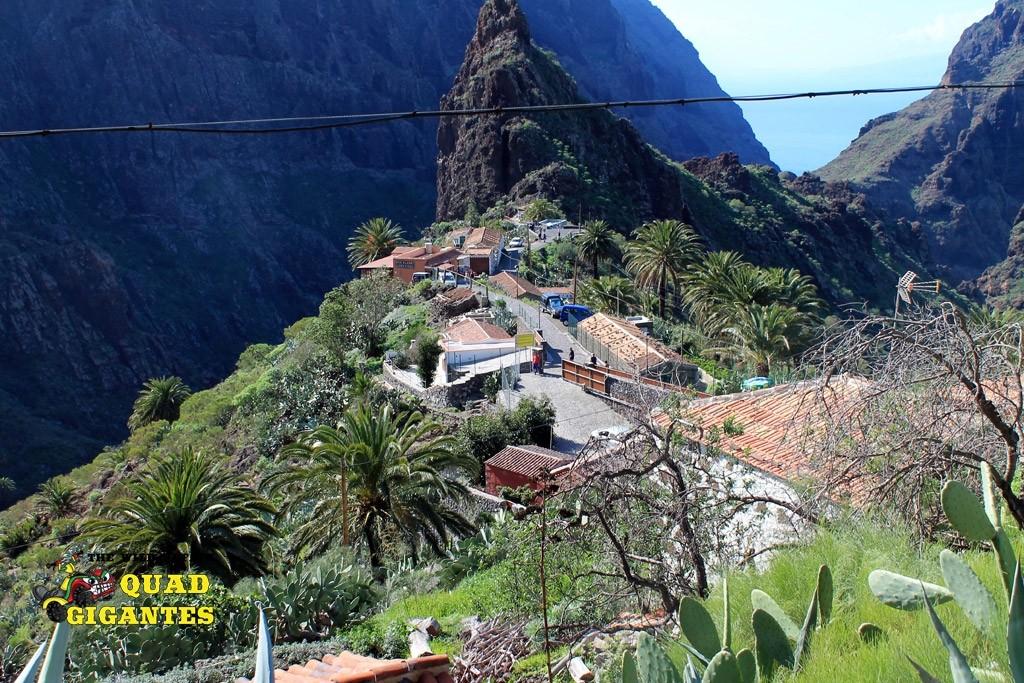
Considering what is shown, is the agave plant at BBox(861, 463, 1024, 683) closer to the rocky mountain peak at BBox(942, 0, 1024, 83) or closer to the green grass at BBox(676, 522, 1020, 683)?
the green grass at BBox(676, 522, 1020, 683)

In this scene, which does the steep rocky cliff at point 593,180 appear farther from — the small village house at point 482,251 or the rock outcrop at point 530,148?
the small village house at point 482,251

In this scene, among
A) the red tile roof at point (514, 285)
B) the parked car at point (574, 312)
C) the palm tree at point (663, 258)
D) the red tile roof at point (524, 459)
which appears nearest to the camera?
the red tile roof at point (524, 459)

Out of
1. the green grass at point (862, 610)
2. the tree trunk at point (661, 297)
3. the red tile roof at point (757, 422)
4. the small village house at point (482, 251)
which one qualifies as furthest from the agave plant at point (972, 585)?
the small village house at point (482, 251)

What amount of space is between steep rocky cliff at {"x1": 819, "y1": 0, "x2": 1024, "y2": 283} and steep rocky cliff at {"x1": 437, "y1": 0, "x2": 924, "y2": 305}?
103 feet

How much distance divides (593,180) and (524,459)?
5828 centimetres

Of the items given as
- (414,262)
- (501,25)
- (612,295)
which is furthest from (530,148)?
(612,295)

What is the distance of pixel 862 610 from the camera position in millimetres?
4770

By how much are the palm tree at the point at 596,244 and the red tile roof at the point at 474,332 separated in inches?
541

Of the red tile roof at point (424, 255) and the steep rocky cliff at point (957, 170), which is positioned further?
the steep rocky cliff at point (957, 170)

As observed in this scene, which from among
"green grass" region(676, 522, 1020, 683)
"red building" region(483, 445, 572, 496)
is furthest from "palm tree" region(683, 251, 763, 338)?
"green grass" region(676, 522, 1020, 683)

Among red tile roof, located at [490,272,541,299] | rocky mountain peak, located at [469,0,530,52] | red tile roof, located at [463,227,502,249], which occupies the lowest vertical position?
red tile roof, located at [490,272,541,299]

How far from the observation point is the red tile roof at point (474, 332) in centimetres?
3450

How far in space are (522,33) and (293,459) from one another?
68.3 metres

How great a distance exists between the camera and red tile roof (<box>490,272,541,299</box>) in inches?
1802
